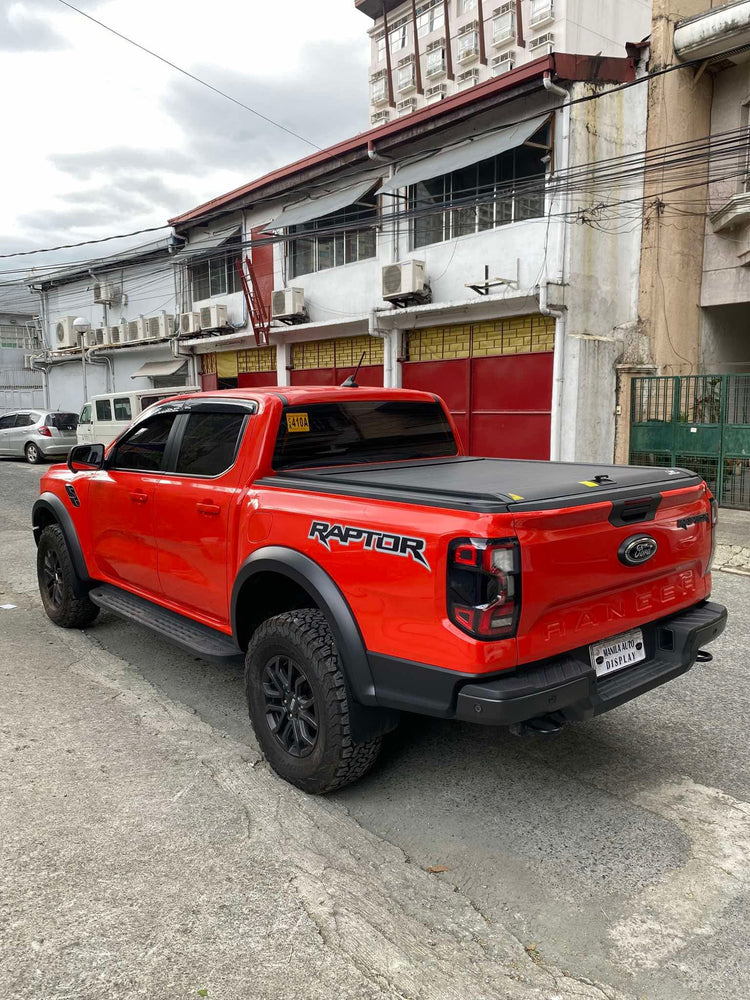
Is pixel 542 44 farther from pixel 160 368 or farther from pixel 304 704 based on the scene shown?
pixel 304 704

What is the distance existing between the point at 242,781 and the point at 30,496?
1178 cm

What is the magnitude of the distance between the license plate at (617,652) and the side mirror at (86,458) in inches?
138

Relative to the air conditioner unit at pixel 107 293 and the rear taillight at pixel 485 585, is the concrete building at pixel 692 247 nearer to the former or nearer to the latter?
the rear taillight at pixel 485 585

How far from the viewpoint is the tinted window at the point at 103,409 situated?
1880cm

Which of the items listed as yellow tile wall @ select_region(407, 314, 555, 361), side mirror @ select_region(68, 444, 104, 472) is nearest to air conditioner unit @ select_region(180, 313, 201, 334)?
yellow tile wall @ select_region(407, 314, 555, 361)

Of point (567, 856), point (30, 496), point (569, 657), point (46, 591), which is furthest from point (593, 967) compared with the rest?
point (30, 496)

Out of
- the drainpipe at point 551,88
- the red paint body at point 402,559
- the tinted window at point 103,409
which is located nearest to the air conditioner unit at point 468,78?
the tinted window at point 103,409

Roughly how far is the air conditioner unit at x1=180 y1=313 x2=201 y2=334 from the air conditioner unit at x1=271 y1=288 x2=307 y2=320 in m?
4.03

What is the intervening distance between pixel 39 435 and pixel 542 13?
30808 millimetres

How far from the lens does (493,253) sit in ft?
Answer: 44.7

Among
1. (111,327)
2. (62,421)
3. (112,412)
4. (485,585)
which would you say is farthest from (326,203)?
(485,585)

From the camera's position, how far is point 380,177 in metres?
15.6

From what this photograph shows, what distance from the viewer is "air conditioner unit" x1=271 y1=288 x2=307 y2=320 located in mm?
17531

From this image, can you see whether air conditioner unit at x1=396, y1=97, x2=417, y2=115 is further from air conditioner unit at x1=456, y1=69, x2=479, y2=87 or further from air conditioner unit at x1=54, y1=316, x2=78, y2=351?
air conditioner unit at x1=54, y1=316, x2=78, y2=351
